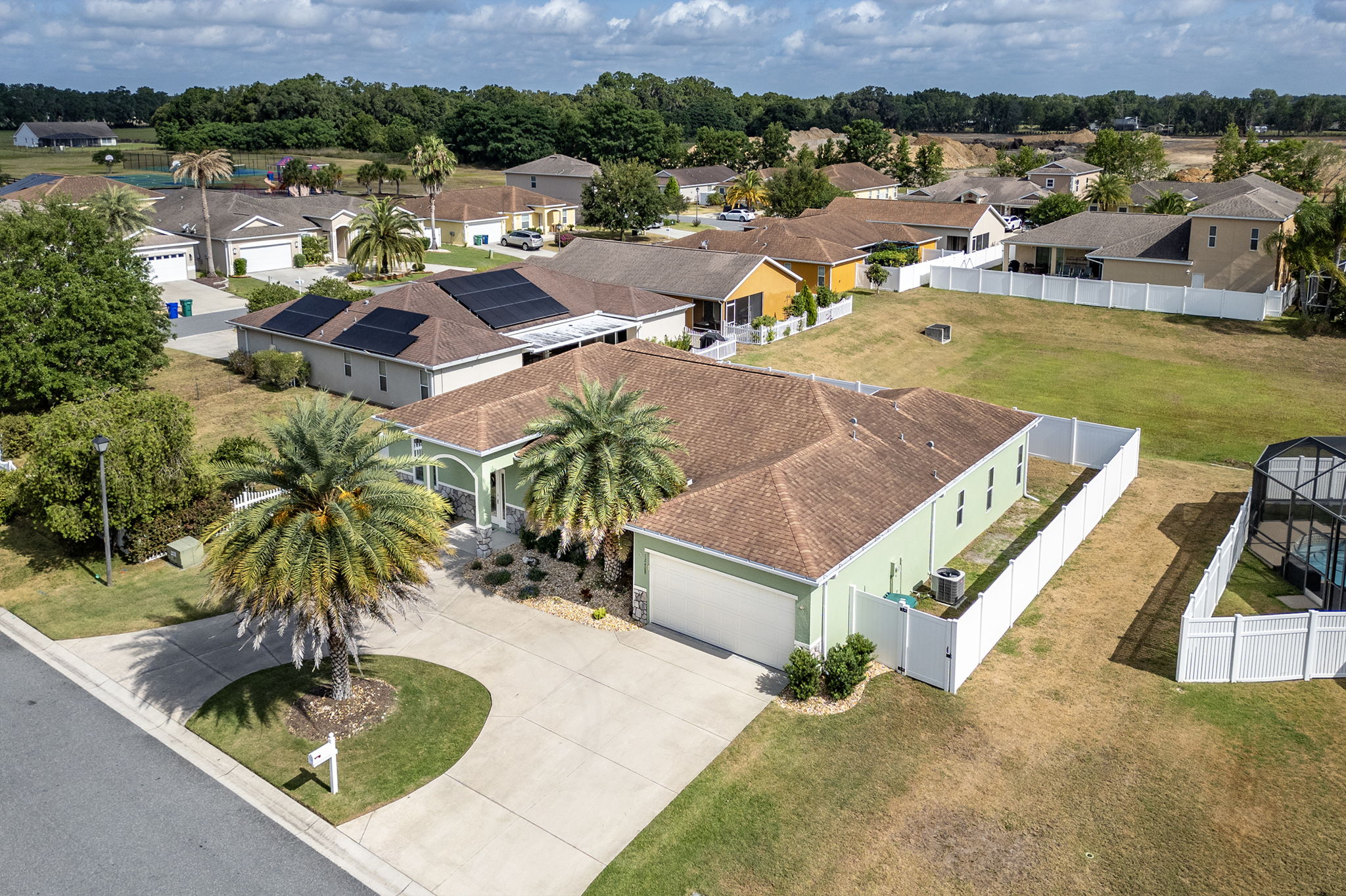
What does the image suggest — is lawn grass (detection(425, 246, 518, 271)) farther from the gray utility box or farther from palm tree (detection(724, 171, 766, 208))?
the gray utility box

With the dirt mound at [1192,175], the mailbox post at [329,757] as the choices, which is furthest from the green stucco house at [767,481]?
the dirt mound at [1192,175]

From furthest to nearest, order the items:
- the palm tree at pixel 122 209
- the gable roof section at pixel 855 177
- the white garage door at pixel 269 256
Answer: the gable roof section at pixel 855 177
the white garage door at pixel 269 256
the palm tree at pixel 122 209

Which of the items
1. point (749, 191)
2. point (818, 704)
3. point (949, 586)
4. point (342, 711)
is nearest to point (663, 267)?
point (949, 586)

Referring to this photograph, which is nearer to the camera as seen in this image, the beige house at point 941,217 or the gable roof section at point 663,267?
the gable roof section at point 663,267

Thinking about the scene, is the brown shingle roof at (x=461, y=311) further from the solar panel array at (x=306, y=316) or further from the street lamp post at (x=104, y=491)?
the street lamp post at (x=104, y=491)

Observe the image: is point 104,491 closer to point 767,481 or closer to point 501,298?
point 767,481

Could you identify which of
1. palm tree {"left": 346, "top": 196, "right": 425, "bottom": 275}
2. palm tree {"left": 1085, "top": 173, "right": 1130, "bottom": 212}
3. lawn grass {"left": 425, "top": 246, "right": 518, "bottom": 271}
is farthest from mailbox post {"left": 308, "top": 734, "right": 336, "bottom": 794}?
palm tree {"left": 1085, "top": 173, "right": 1130, "bottom": 212}

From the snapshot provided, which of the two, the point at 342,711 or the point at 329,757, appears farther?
the point at 342,711
